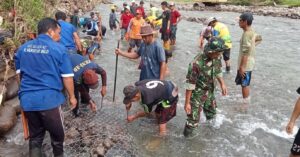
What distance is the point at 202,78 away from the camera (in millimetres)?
5906

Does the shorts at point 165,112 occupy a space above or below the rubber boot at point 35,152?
above

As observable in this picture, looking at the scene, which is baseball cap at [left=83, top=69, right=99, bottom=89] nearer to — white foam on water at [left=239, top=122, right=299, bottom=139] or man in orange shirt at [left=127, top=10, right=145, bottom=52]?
white foam on water at [left=239, top=122, right=299, bottom=139]

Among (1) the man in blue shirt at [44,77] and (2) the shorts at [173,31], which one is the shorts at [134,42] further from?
(1) the man in blue shirt at [44,77]

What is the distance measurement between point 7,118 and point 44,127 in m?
2.02

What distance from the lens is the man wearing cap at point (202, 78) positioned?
5578 mm

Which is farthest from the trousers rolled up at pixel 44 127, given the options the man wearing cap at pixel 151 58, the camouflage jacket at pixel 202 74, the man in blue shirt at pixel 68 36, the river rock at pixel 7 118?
the man in blue shirt at pixel 68 36

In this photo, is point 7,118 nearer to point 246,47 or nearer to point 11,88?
point 11,88

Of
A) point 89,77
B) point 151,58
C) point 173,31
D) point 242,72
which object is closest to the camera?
point 89,77

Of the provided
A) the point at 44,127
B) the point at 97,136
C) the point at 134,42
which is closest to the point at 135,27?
the point at 134,42

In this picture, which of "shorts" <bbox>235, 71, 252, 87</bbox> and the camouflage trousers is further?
"shorts" <bbox>235, 71, 252, 87</bbox>

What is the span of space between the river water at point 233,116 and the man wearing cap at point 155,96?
0.54 metres

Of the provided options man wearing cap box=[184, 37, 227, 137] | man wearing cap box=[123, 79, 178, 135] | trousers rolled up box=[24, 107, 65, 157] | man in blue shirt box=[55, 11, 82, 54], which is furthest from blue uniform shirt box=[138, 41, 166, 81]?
trousers rolled up box=[24, 107, 65, 157]

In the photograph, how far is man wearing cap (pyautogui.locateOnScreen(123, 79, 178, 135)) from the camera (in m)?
5.44

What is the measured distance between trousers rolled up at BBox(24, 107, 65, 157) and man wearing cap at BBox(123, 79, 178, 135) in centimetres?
113
